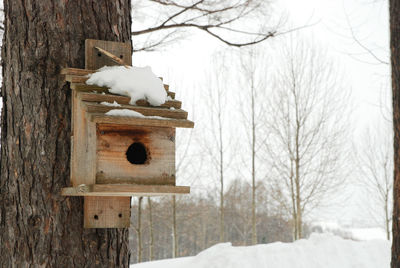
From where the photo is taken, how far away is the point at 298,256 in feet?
27.9

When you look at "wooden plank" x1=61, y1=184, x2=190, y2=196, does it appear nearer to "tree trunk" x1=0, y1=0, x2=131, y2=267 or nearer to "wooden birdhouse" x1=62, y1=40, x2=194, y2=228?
"wooden birdhouse" x1=62, y1=40, x2=194, y2=228

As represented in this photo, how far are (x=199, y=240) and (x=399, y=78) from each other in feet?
97.4

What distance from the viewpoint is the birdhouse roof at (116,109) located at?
7.34ft

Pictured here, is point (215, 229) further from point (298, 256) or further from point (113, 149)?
point (113, 149)

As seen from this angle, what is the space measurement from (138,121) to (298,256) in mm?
6882

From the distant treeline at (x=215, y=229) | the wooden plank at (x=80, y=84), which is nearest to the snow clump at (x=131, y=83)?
the wooden plank at (x=80, y=84)

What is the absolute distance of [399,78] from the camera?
521 centimetres

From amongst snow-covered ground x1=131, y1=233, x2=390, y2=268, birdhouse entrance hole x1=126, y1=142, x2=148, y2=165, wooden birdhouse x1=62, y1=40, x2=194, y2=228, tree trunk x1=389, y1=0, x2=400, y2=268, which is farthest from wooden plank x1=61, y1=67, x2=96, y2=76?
snow-covered ground x1=131, y1=233, x2=390, y2=268

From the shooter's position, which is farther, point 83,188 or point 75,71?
point 75,71

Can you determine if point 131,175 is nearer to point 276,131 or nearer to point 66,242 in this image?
point 66,242

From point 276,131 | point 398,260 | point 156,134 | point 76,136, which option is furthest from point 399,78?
point 276,131

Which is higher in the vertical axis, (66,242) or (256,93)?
(256,93)

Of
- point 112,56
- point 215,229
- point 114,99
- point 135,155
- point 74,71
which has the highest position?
point 112,56

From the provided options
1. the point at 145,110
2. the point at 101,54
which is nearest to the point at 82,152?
the point at 145,110
